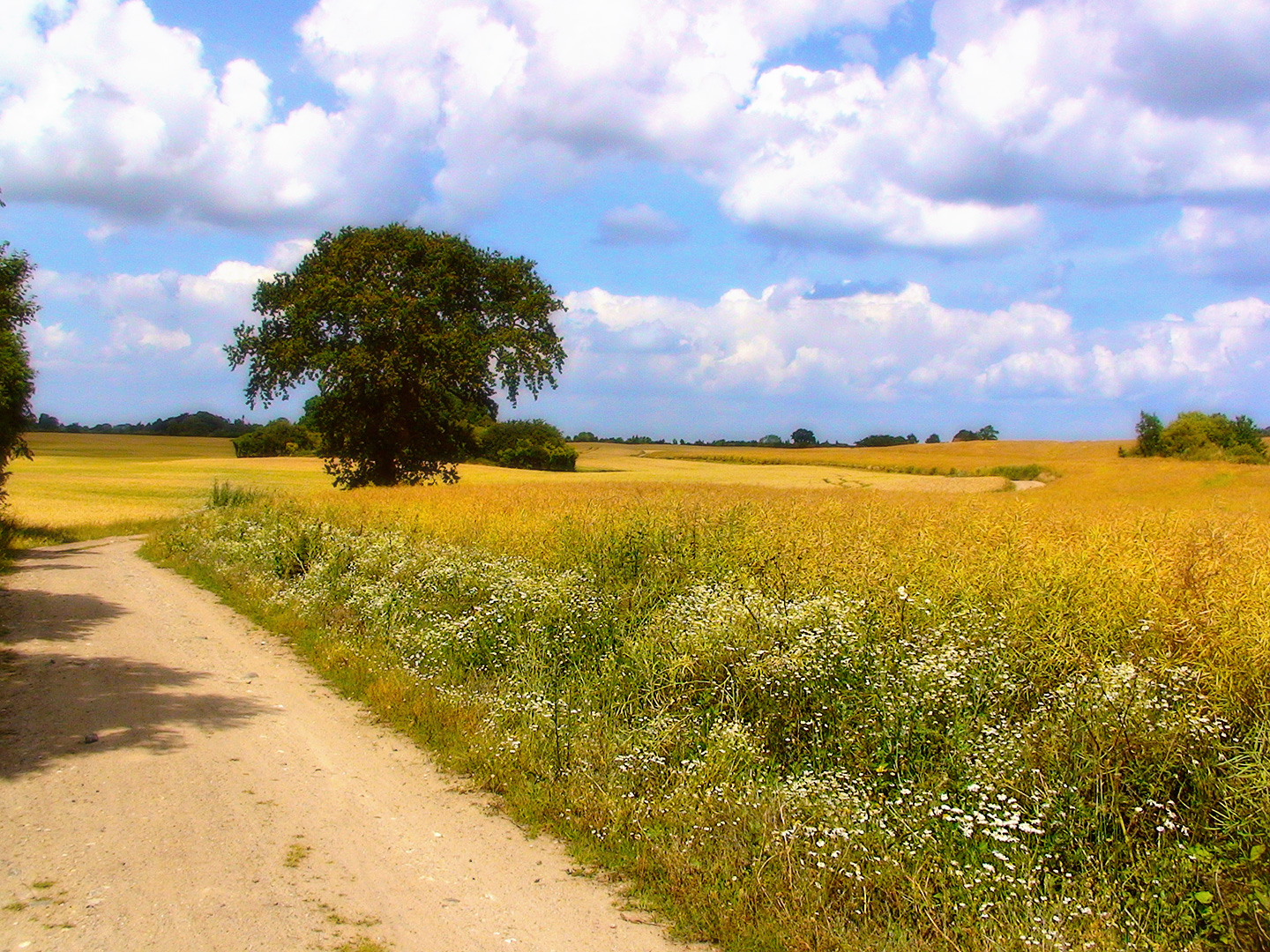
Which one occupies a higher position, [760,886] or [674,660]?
[674,660]

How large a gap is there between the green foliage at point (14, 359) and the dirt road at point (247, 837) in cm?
1472

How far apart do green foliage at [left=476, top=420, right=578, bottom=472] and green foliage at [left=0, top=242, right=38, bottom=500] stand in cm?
5493

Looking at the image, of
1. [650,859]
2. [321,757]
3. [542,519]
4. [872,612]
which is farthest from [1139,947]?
[542,519]

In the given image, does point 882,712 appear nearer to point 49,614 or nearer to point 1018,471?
point 49,614

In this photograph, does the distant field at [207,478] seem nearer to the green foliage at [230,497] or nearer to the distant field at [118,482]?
the distant field at [118,482]

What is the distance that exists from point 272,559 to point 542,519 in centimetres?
579

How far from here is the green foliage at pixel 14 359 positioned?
68.9 feet

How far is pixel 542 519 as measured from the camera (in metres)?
14.4

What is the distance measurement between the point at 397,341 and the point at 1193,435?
43140 mm

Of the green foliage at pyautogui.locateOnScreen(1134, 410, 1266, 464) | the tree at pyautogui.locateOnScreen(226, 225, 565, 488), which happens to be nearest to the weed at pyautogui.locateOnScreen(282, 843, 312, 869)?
the tree at pyautogui.locateOnScreen(226, 225, 565, 488)

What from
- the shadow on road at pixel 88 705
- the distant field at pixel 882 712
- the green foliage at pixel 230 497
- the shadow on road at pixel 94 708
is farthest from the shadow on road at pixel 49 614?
the green foliage at pixel 230 497

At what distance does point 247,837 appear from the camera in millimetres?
5543

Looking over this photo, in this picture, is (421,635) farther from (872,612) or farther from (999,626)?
(999,626)

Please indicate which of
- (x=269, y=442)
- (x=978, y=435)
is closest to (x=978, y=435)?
(x=978, y=435)
